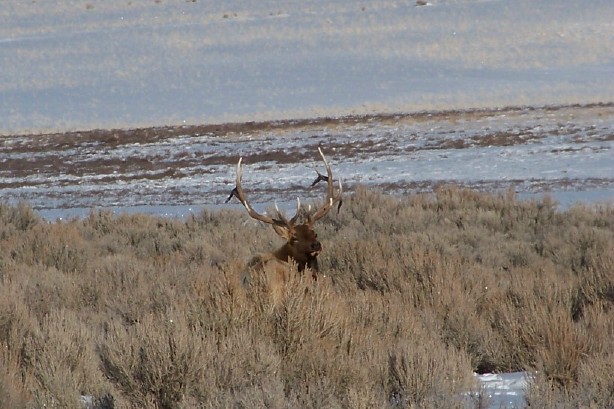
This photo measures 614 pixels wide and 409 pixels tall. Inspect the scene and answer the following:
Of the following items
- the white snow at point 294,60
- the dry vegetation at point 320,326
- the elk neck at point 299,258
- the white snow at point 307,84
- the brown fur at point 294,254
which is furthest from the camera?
the white snow at point 294,60

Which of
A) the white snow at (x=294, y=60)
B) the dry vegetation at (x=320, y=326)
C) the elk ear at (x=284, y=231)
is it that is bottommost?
the dry vegetation at (x=320, y=326)

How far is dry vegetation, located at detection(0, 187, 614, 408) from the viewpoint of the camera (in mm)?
5113

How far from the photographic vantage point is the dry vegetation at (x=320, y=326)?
5.11 m

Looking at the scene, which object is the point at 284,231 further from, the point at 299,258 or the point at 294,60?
the point at 294,60

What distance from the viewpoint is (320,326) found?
6051 millimetres

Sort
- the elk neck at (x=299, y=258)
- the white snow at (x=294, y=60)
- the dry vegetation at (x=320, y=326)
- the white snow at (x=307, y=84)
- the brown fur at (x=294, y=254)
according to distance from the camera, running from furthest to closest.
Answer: the white snow at (x=294, y=60)
the white snow at (x=307, y=84)
the elk neck at (x=299, y=258)
the brown fur at (x=294, y=254)
the dry vegetation at (x=320, y=326)

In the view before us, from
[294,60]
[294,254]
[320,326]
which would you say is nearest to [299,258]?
[294,254]

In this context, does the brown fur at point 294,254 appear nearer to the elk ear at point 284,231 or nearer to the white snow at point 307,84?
the elk ear at point 284,231

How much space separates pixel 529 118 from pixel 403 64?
32.3ft

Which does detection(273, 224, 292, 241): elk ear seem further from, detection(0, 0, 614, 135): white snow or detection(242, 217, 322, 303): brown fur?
detection(0, 0, 614, 135): white snow

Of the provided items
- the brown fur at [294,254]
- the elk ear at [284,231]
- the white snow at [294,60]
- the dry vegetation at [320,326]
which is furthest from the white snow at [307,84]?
→ the elk ear at [284,231]

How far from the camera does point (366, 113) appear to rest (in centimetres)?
2769

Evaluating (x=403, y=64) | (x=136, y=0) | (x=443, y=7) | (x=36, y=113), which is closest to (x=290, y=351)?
(x=36, y=113)

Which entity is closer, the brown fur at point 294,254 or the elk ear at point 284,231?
the brown fur at point 294,254
